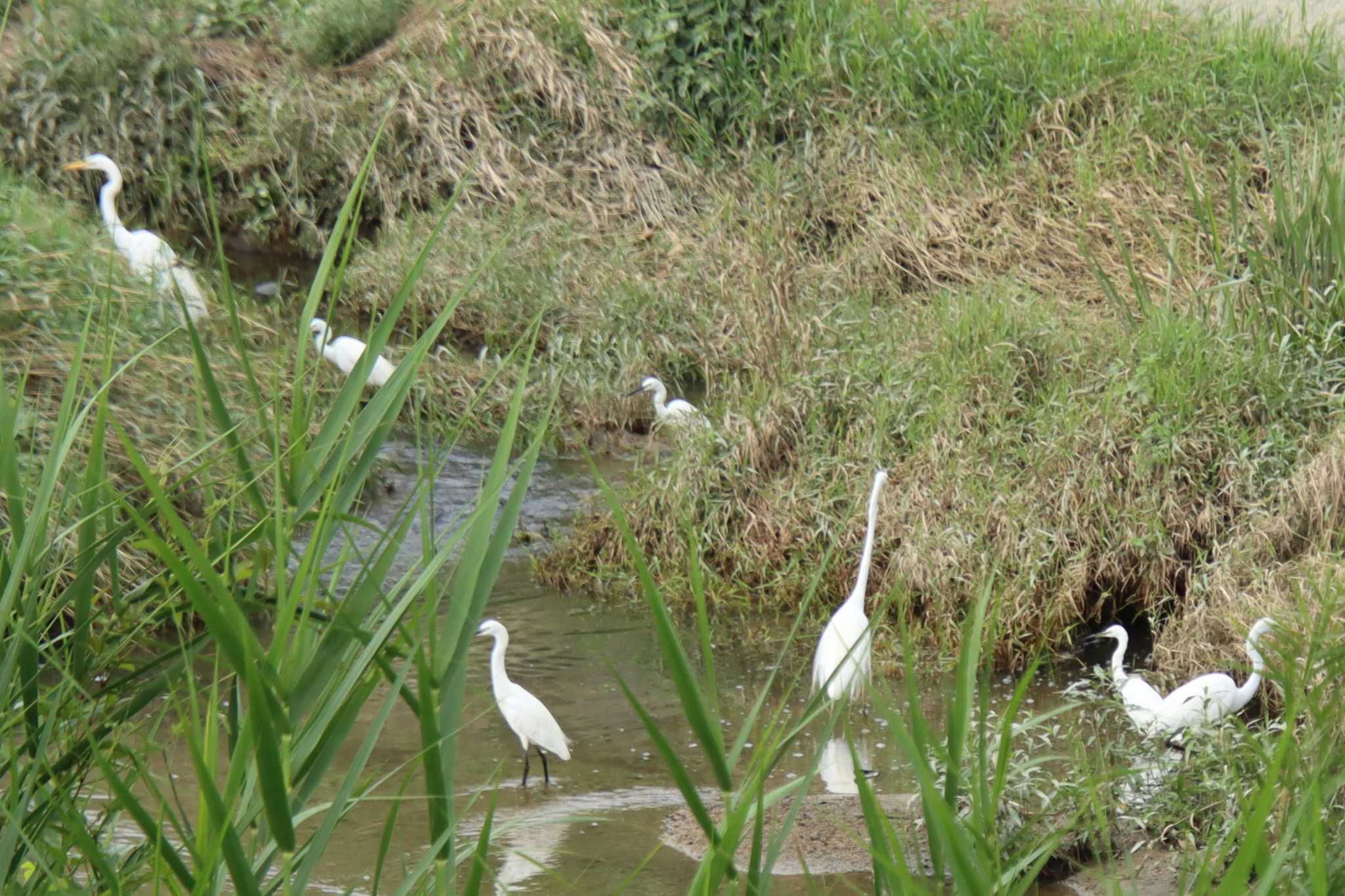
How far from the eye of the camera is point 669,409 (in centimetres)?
740

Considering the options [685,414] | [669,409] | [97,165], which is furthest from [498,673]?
[97,165]

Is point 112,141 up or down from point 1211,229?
down

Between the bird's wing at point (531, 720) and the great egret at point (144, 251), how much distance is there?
196 centimetres

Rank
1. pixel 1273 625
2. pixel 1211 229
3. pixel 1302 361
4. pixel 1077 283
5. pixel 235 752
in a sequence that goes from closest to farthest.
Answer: pixel 235 752 → pixel 1273 625 → pixel 1302 361 → pixel 1211 229 → pixel 1077 283

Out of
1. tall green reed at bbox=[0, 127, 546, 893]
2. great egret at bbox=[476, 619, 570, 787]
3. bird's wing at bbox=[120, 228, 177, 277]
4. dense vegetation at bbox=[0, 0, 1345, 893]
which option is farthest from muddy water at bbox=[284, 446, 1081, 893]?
bird's wing at bbox=[120, 228, 177, 277]

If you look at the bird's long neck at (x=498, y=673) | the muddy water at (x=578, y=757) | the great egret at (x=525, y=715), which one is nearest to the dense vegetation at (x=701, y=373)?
the muddy water at (x=578, y=757)

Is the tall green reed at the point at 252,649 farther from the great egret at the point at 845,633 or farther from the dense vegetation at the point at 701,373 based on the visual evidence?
the great egret at the point at 845,633

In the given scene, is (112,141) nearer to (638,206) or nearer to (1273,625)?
(638,206)

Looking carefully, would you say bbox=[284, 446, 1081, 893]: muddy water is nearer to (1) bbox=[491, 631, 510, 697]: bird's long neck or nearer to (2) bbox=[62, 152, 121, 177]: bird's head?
(1) bbox=[491, 631, 510, 697]: bird's long neck

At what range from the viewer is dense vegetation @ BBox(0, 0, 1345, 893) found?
1800mm

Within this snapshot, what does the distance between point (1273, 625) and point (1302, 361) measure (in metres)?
3.91

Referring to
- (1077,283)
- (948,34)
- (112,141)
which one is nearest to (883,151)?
(948,34)

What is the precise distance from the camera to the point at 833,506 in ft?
20.5

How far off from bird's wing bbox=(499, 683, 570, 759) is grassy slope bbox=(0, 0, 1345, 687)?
1.16m
